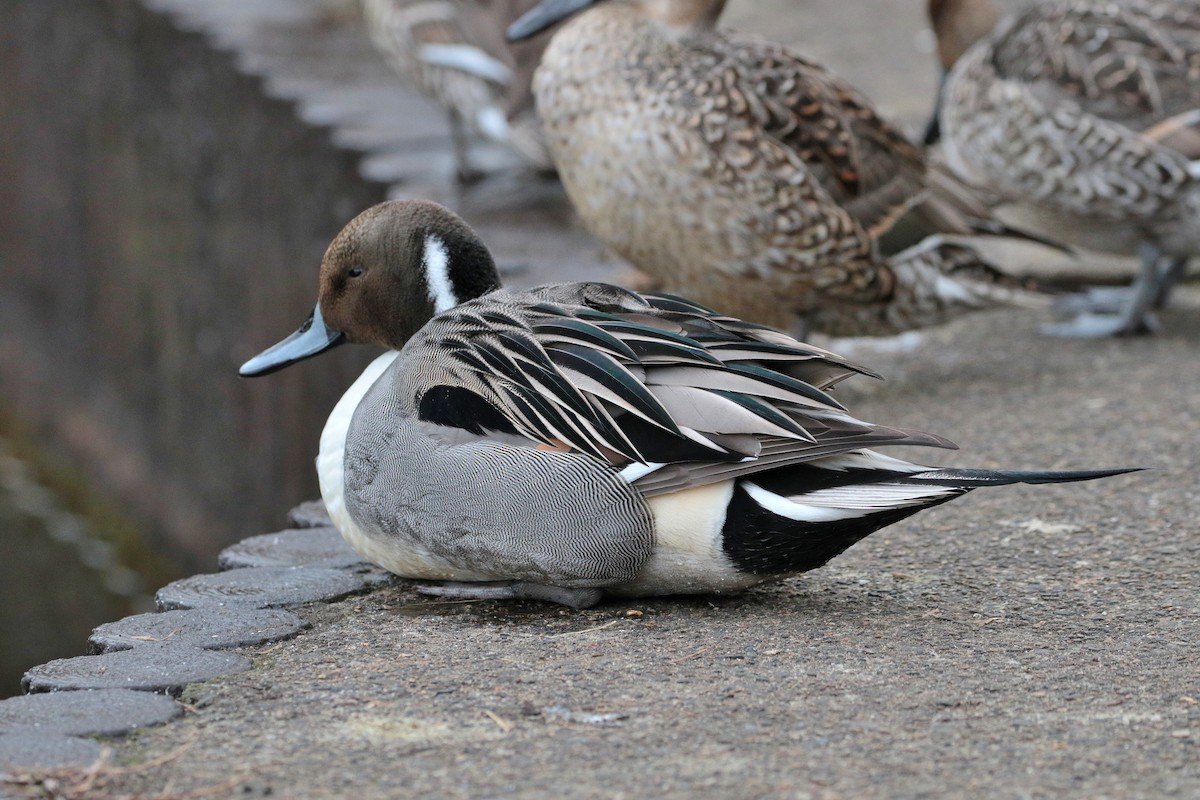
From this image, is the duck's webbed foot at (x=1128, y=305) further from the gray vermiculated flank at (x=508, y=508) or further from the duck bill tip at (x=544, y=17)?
the gray vermiculated flank at (x=508, y=508)

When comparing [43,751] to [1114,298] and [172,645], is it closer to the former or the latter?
[172,645]

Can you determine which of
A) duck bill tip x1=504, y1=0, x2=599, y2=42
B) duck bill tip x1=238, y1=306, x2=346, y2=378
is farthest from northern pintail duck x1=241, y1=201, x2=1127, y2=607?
duck bill tip x1=504, y1=0, x2=599, y2=42

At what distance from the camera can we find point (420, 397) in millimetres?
2674

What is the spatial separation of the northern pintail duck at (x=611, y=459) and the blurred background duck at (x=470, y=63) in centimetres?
297

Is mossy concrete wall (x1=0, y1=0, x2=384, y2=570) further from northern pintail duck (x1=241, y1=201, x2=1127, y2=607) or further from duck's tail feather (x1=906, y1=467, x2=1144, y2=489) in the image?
duck's tail feather (x1=906, y1=467, x2=1144, y2=489)

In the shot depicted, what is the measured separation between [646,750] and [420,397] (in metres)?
0.88

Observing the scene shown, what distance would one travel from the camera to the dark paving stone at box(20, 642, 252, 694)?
2.38 m

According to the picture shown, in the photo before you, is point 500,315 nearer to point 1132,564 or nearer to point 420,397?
point 420,397

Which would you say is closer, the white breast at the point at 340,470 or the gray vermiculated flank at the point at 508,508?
the gray vermiculated flank at the point at 508,508

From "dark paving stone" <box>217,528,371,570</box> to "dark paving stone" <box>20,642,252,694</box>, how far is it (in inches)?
21.5

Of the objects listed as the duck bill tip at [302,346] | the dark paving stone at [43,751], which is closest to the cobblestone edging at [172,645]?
the dark paving stone at [43,751]

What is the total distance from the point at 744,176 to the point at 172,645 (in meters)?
2.03

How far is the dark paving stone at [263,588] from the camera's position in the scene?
2836 millimetres

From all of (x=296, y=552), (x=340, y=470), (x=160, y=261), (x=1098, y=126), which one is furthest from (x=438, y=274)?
(x=160, y=261)
